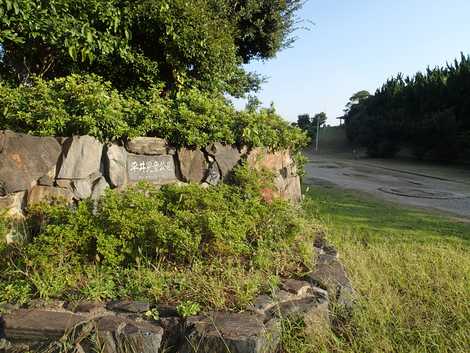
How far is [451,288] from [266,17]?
826cm

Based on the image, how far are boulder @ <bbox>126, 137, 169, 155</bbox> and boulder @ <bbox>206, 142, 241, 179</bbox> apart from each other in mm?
517

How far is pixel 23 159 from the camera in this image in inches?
133

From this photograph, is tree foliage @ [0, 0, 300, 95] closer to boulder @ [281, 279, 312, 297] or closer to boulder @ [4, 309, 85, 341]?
boulder @ [4, 309, 85, 341]

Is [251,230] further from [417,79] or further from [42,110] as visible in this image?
[417,79]

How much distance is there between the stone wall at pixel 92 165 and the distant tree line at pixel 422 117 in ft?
78.2

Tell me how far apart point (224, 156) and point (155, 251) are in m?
1.61

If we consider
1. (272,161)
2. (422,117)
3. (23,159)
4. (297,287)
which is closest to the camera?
(297,287)

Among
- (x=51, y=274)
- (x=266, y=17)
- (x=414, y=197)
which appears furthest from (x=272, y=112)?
(x=414, y=197)

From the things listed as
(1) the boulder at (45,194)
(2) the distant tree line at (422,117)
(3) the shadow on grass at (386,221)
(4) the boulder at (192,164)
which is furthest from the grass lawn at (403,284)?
(2) the distant tree line at (422,117)

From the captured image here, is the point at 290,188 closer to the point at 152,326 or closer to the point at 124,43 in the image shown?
the point at 124,43

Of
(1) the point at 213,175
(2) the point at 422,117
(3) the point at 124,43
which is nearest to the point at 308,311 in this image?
(1) the point at 213,175

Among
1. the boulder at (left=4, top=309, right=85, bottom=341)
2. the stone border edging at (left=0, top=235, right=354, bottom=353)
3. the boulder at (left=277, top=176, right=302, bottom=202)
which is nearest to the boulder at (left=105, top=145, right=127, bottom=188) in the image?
the stone border edging at (left=0, top=235, right=354, bottom=353)

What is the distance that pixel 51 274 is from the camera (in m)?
2.85

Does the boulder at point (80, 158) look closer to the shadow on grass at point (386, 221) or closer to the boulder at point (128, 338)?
the boulder at point (128, 338)
